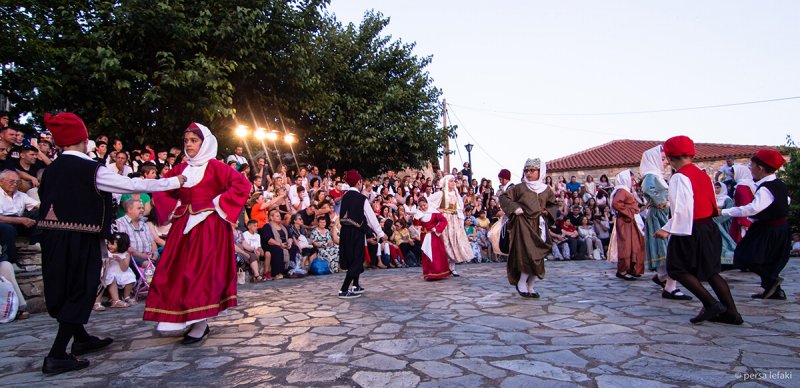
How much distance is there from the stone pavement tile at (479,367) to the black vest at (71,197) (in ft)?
10.4

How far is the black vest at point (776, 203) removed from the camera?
6.08 metres

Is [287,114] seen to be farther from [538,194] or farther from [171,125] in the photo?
[538,194]

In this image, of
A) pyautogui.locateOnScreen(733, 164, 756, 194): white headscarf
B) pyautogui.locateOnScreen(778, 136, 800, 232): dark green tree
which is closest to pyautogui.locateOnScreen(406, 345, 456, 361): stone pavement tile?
pyautogui.locateOnScreen(733, 164, 756, 194): white headscarf

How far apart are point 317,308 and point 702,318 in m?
4.43

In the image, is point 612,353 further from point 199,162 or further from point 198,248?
point 199,162

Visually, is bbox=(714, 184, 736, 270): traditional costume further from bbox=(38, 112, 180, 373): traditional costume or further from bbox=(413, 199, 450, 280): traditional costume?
bbox=(38, 112, 180, 373): traditional costume

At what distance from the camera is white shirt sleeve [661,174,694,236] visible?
201 inches

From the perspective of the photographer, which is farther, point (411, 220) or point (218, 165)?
point (411, 220)

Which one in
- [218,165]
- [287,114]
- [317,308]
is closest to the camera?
[218,165]

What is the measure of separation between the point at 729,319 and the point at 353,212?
16.4ft

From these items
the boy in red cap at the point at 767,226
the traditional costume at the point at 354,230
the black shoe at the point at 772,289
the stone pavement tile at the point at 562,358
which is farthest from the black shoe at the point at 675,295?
the traditional costume at the point at 354,230

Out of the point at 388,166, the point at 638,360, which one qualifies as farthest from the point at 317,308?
the point at 388,166

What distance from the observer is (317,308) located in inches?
257

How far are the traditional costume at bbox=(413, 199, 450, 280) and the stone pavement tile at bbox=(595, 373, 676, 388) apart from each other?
19.7 ft
